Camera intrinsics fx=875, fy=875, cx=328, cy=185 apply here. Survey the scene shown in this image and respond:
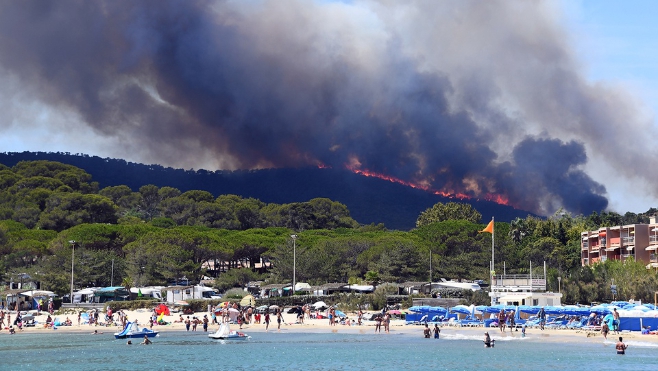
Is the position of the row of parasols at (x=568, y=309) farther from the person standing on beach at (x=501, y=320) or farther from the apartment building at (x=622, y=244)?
the apartment building at (x=622, y=244)

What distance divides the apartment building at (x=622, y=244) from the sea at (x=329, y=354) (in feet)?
139

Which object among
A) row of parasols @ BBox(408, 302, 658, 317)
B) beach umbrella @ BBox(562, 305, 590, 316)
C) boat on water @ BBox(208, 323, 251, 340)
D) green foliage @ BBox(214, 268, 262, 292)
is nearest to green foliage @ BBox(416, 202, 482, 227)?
green foliage @ BBox(214, 268, 262, 292)

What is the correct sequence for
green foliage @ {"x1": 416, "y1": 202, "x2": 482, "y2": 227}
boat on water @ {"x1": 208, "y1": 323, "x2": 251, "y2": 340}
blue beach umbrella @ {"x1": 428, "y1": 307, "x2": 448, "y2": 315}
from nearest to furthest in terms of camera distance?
boat on water @ {"x1": 208, "y1": 323, "x2": 251, "y2": 340} < blue beach umbrella @ {"x1": 428, "y1": 307, "x2": 448, "y2": 315} < green foliage @ {"x1": 416, "y1": 202, "x2": 482, "y2": 227}

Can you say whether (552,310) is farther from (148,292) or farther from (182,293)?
(148,292)

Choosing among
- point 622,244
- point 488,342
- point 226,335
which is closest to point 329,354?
point 488,342

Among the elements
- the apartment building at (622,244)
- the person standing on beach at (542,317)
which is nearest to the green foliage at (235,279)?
the apartment building at (622,244)

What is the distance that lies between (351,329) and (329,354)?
1531 cm

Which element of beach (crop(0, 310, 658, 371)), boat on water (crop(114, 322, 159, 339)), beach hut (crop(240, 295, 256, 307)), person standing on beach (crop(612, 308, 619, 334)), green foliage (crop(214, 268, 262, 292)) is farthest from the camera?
green foliage (crop(214, 268, 262, 292))

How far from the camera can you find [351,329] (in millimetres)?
59469

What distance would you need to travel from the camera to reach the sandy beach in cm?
4853

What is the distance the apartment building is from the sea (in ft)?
139

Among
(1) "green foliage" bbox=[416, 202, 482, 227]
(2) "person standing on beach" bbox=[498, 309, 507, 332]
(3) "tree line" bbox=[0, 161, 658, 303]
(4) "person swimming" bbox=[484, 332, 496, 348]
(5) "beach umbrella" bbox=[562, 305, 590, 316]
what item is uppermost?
(1) "green foliage" bbox=[416, 202, 482, 227]

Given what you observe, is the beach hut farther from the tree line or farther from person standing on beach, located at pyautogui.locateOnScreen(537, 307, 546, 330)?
person standing on beach, located at pyautogui.locateOnScreen(537, 307, 546, 330)

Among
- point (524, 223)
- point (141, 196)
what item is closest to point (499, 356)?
point (524, 223)
